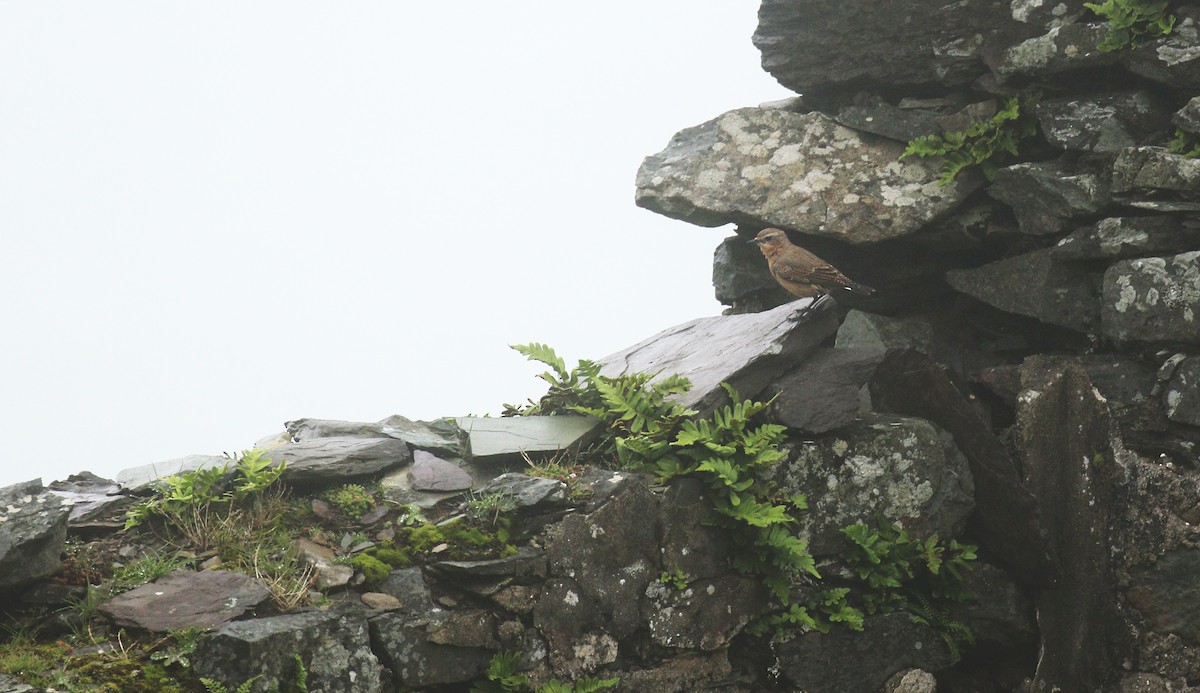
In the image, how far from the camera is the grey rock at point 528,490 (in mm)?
7742

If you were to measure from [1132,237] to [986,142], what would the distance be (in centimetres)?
168

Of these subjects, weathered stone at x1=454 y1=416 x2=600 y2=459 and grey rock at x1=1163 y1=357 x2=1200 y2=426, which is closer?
weathered stone at x1=454 y1=416 x2=600 y2=459

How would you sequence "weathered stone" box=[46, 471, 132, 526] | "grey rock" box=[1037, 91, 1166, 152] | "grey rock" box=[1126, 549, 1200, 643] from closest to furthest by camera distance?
"weathered stone" box=[46, 471, 132, 526]
"grey rock" box=[1126, 549, 1200, 643]
"grey rock" box=[1037, 91, 1166, 152]

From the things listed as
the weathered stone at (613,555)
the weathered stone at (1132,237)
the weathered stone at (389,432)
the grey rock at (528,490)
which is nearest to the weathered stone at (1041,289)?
the weathered stone at (1132,237)

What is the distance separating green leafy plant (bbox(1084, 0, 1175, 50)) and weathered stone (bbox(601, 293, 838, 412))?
3.64 meters

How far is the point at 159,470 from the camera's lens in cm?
833

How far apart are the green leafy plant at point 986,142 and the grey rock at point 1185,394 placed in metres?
2.57

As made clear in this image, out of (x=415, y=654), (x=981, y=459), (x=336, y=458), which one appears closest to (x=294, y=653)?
(x=415, y=654)

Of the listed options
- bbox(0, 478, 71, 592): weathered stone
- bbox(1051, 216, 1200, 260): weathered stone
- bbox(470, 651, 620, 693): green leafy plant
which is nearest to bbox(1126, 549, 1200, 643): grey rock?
bbox(1051, 216, 1200, 260): weathered stone

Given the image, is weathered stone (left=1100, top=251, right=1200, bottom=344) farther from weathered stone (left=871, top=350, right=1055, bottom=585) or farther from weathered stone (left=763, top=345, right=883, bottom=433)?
weathered stone (left=763, top=345, right=883, bottom=433)

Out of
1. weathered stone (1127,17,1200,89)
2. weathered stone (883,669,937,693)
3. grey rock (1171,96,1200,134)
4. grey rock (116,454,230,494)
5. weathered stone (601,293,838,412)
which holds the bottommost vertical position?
weathered stone (883,669,937,693)

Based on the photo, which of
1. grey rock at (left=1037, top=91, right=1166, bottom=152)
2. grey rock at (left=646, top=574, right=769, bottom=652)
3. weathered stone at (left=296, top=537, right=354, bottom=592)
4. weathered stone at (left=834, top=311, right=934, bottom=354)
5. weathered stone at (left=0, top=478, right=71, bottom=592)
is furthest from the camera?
weathered stone at (left=834, top=311, right=934, bottom=354)

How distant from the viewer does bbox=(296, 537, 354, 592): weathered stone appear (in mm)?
7061

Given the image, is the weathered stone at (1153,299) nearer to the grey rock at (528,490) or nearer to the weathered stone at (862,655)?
the weathered stone at (862,655)
